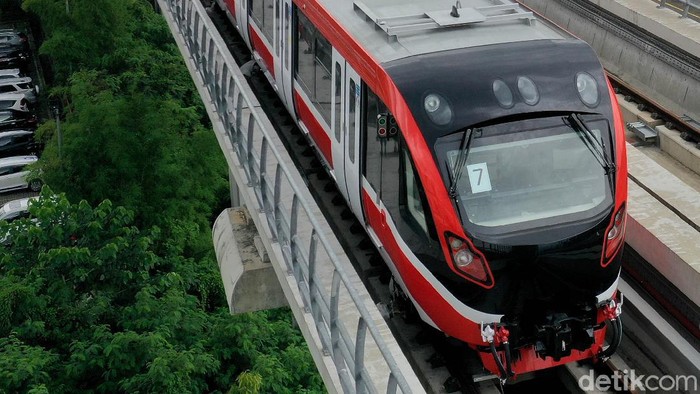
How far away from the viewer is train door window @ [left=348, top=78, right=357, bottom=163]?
30.8ft

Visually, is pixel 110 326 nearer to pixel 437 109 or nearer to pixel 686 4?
pixel 437 109

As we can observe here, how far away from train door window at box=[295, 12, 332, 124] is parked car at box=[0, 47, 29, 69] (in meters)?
28.3

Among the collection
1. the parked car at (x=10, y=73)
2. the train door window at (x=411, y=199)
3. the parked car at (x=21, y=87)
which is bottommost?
the parked car at (x=21, y=87)

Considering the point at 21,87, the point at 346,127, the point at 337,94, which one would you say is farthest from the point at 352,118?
the point at 21,87

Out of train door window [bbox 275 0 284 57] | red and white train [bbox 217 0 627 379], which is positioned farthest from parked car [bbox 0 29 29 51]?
red and white train [bbox 217 0 627 379]

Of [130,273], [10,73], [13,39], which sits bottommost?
[10,73]

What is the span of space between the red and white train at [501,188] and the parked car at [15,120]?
26.8 meters

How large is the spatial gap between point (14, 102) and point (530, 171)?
95.2 ft

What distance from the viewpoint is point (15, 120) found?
33.0m

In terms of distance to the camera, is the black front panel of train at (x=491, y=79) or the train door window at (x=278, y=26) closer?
the black front panel of train at (x=491, y=79)

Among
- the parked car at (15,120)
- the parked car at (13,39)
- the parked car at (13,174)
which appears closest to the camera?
the parked car at (13,174)

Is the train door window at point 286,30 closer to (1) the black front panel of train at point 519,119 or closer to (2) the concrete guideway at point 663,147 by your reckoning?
(1) the black front panel of train at point 519,119

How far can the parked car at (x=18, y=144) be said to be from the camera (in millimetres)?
31547
